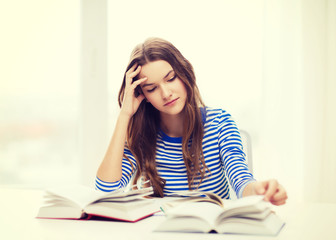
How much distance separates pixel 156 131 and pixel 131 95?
21cm

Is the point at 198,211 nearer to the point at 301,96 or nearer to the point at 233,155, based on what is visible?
the point at 233,155

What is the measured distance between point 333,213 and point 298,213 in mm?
101

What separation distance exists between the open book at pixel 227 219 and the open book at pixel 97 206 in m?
0.14

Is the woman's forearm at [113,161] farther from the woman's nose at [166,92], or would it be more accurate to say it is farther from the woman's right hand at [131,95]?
the woman's nose at [166,92]

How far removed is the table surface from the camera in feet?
2.59

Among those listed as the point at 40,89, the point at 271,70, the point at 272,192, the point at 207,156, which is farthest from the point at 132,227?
the point at 40,89

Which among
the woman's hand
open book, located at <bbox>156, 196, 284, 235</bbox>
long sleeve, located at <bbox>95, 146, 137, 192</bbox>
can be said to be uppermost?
the woman's hand

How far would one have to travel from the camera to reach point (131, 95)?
153 centimetres

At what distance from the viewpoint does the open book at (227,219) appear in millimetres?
768

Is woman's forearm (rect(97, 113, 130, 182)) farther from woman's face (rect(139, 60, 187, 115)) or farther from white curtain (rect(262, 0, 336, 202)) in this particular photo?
white curtain (rect(262, 0, 336, 202))

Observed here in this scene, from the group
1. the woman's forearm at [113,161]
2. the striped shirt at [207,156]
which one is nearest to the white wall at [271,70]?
the striped shirt at [207,156]

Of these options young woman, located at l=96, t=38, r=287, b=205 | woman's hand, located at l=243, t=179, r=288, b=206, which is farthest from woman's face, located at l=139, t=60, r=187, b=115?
woman's hand, located at l=243, t=179, r=288, b=206

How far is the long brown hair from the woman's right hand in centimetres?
3

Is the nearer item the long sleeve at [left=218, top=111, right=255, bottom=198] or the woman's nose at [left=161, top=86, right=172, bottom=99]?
the long sleeve at [left=218, top=111, right=255, bottom=198]
